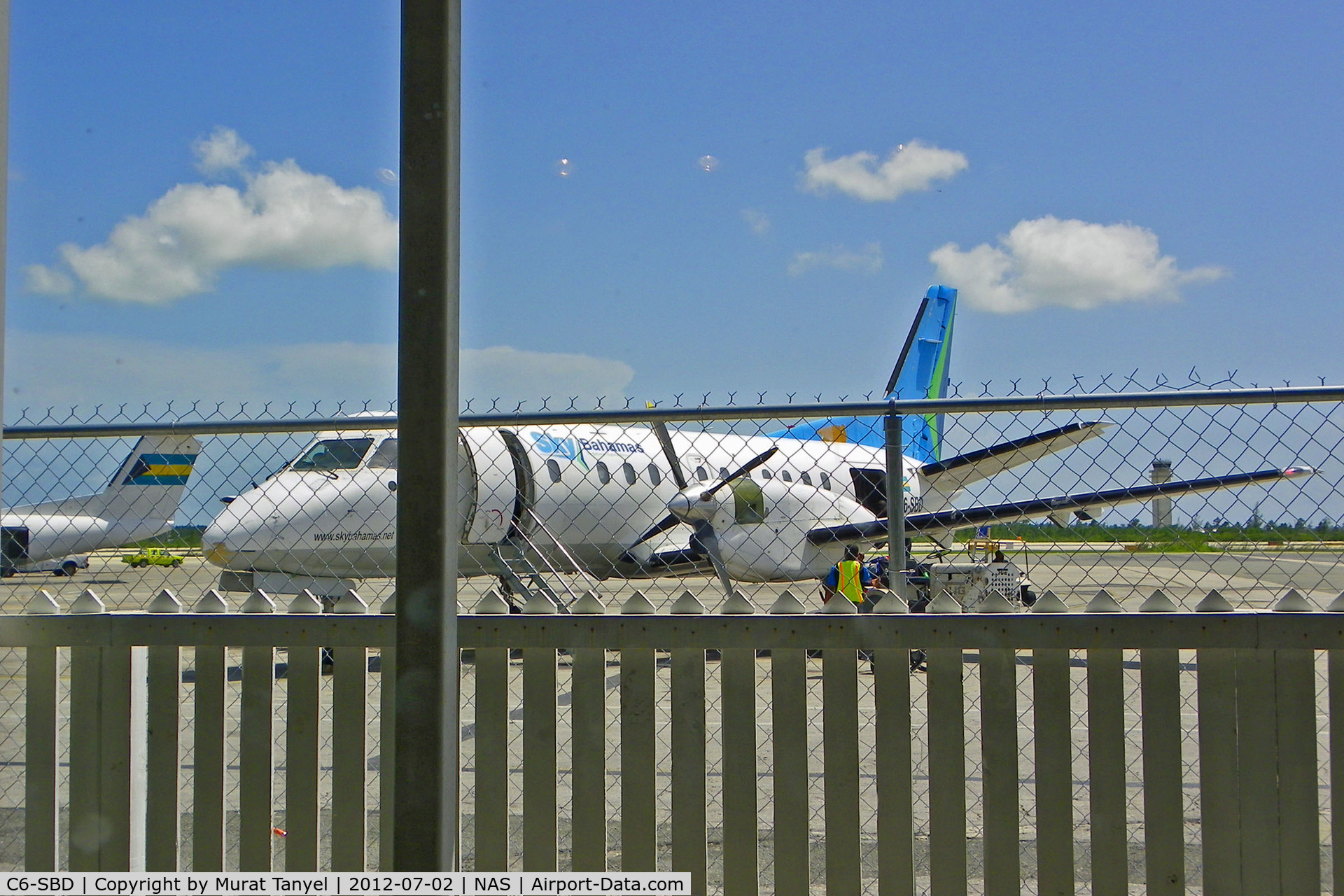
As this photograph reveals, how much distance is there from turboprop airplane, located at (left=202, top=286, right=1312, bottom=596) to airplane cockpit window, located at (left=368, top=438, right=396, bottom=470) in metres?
0.02

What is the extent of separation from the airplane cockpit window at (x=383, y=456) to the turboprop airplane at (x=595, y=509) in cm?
2

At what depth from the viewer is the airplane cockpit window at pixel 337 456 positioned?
9586mm

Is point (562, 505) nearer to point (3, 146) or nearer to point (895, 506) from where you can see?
point (895, 506)

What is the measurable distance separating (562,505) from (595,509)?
709 mm

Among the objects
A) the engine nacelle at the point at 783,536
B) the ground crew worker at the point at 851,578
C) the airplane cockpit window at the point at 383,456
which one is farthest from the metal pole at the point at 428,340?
the engine nacelle at the point at 783,536

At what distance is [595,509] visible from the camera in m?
13.5

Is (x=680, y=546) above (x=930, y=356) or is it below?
below

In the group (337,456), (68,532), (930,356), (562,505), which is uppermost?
(930,356)

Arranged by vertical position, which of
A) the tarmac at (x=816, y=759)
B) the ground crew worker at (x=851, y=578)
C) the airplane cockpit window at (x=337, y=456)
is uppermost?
the airplane cockpit window at (x=337, y=456)

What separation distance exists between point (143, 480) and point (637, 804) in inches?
116

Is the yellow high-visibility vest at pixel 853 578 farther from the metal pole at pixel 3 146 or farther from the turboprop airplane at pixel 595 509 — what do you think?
the metal pole at pixel 3 146

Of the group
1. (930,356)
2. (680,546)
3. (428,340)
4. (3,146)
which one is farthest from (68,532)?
(428,340)

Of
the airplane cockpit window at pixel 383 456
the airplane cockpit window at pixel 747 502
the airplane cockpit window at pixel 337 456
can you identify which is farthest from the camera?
the airplane cockpit window at pixel 747 502

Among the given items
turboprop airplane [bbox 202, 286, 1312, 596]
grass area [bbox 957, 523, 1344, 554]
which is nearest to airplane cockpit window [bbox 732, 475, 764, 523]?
turboprop airplane [bbox 202, 286, 1312, 596]
